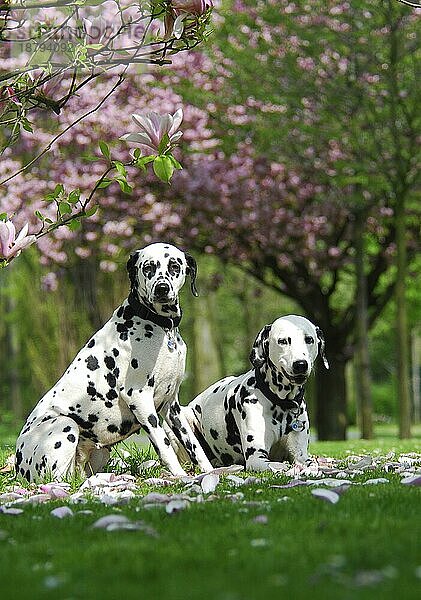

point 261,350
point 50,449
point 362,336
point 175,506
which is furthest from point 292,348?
point 362,336

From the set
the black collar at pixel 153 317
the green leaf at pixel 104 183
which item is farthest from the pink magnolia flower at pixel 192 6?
the black collar at pixel 153 317

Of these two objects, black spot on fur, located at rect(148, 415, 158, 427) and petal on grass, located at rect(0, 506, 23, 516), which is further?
black spot on fur, located at rect(148, 415, 158, 427)

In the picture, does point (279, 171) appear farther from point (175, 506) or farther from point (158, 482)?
point (175, 506)

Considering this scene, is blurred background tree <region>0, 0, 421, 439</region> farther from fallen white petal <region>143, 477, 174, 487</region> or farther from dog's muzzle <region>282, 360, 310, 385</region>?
fallen white petal <region>143, 477, 174, 487</region>

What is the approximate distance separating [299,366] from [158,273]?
136 cm

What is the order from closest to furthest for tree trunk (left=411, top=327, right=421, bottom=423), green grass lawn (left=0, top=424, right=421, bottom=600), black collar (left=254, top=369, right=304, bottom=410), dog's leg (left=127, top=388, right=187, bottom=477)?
green grass lawn (left=0, top=424, right=421, bottom=600) → dog's leg (left=127, top=388, right=187, bottom=477) → black collar (left=254, top=369, right=304, bottom=410) → tree trunk (left=411, top=327, right=421, bottom=423)

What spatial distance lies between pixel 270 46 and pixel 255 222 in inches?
150

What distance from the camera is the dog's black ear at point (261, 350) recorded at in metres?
8.12

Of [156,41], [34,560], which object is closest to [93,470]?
[156,41]

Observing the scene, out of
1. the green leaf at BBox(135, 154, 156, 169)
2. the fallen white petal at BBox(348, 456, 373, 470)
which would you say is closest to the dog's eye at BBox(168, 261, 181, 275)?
the green leaf at BBox(135, 154, 156, 169)

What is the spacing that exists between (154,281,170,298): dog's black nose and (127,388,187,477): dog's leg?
809mm

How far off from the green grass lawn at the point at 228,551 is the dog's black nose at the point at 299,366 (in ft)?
6.84

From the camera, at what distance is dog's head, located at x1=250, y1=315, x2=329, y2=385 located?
7742 mm

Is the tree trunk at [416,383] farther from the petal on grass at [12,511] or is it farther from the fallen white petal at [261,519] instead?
the fallen white petal at [261,519]
